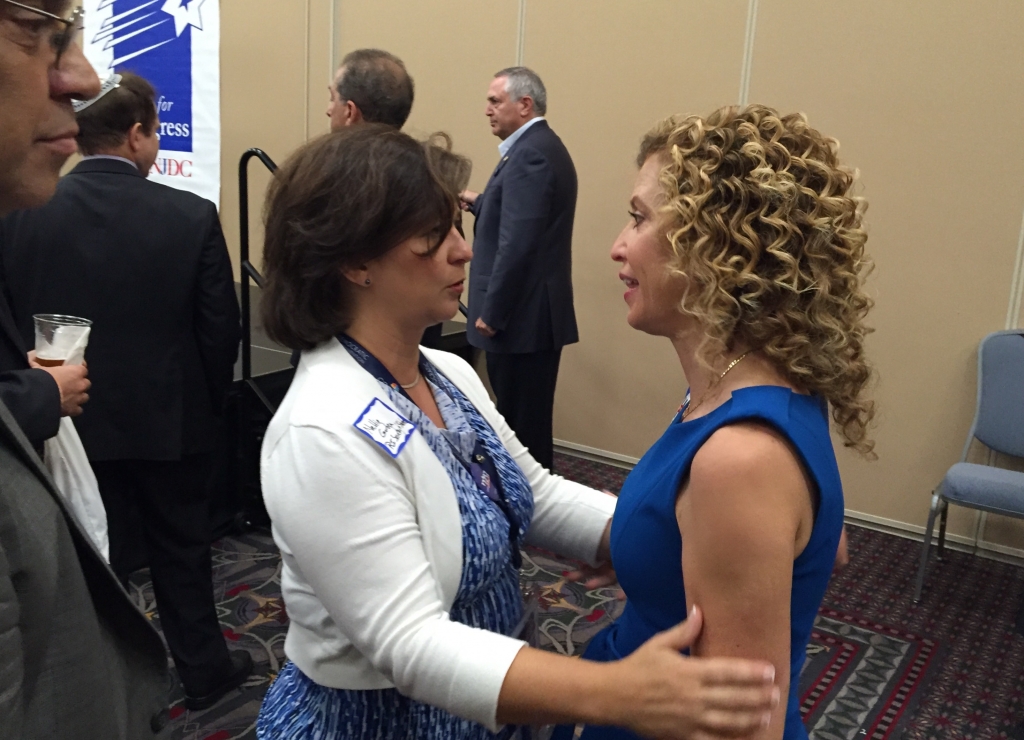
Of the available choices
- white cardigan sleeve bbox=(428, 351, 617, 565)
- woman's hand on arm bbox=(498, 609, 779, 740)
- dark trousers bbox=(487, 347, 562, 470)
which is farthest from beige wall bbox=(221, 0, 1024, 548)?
woman's hand on arm bbox=(498, 609, 779, 740)

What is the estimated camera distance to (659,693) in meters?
0.95

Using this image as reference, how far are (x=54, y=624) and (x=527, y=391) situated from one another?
127 inches

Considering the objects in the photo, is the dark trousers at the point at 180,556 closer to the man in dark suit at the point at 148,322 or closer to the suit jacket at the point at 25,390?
the man in dark suit at the point at 148,322

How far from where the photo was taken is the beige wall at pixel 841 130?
3.82 meters

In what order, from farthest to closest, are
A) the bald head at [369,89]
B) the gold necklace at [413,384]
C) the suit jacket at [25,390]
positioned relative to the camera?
the bald head at [369,89]
the suit jacket at [25,390]
the gold necklace at [413,384]

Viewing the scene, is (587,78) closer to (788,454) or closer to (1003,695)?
(1003,695)

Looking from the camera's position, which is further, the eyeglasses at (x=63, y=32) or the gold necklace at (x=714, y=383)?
the gold necklace at (x=714, y=383)

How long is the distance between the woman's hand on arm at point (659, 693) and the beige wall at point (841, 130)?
2.37 m

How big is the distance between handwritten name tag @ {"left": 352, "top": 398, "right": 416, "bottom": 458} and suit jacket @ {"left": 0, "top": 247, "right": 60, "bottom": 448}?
0.86 meters

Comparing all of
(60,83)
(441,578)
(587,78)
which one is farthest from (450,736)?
(587,78)

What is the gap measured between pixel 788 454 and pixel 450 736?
0.67 m

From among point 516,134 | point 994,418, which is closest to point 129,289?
point 516,134

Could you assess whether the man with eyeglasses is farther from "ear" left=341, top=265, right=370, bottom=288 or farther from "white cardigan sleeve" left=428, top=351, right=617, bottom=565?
"white cardigan sleeve" left=428, top=351, right=617, bottom=565

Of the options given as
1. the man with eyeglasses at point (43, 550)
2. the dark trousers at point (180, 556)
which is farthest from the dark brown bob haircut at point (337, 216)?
the dark trousers at point (180, 556)
